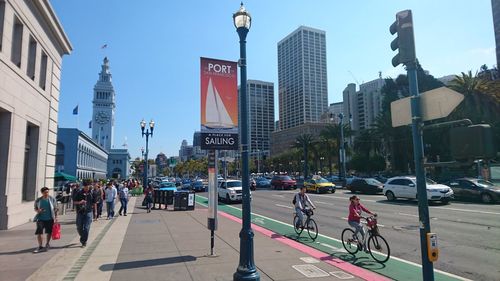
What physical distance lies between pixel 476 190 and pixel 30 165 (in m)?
25.3

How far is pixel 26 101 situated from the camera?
1598 centimetres

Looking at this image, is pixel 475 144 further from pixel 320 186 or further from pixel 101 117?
pixel 101 117

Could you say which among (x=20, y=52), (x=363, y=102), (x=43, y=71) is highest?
(x=363, y=102)

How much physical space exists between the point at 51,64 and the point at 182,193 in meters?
10.3

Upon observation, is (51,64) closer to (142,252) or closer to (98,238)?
(98,238)

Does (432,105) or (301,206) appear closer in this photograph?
(432,105)

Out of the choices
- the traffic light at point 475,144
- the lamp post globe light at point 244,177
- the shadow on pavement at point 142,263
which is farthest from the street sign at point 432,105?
the shadow on pavement at point 142,263

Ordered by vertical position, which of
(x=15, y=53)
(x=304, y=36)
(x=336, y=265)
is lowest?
(x=336, y=265)

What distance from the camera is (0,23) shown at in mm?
13453

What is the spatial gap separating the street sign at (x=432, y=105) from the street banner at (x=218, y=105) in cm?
416

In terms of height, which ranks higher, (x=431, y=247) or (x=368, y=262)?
(x=431, y=247)

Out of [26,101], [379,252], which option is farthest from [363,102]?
[379,252]

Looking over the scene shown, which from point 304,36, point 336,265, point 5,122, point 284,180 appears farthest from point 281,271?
point 304,36

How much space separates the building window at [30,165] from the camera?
56.4 feet
